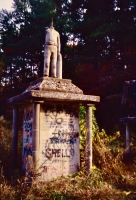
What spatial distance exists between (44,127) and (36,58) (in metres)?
12.2

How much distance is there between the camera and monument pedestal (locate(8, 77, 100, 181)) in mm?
6609

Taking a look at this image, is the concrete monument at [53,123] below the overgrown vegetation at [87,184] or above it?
above

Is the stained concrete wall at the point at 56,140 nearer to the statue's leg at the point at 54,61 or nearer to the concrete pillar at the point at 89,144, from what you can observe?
the concrete pillar at the point at 89,144

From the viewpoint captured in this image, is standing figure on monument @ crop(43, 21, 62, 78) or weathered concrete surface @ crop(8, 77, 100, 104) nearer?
weathered concrete surface @ crop(8, 77, 100, 104)

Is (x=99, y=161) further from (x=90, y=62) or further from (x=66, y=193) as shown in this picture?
(x=90, y=62)

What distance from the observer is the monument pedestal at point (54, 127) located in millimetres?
6609

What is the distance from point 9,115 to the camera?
17141mm

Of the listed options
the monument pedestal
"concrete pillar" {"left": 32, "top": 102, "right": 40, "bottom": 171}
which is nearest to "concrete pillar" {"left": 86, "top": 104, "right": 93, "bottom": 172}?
the monument pedestal

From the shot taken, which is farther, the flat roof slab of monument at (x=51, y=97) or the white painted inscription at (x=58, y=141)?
the white painted inscription at (x=58, y=141)

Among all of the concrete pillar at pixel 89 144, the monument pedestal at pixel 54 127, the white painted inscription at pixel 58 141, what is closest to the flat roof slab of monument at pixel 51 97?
the monument pedestal at pixel 54 127

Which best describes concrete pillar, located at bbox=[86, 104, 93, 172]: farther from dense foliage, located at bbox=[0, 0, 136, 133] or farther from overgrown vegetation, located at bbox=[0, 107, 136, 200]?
dense foliage, located at bbox=[0, 0, 136, 133]

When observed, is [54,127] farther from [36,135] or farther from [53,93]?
[53,93]

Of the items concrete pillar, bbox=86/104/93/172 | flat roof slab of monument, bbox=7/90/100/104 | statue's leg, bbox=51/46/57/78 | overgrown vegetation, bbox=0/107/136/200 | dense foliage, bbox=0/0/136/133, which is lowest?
overgrown vegetation, bbox=0/107/136/200

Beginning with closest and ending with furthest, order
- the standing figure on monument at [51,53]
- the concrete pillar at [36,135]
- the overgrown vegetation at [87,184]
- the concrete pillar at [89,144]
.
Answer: the overgrown vegetation at [87,184] → the concrete pillar at [36,135] → the concrete pillar at [89,144] → the standing figure on monument at [51,53]
